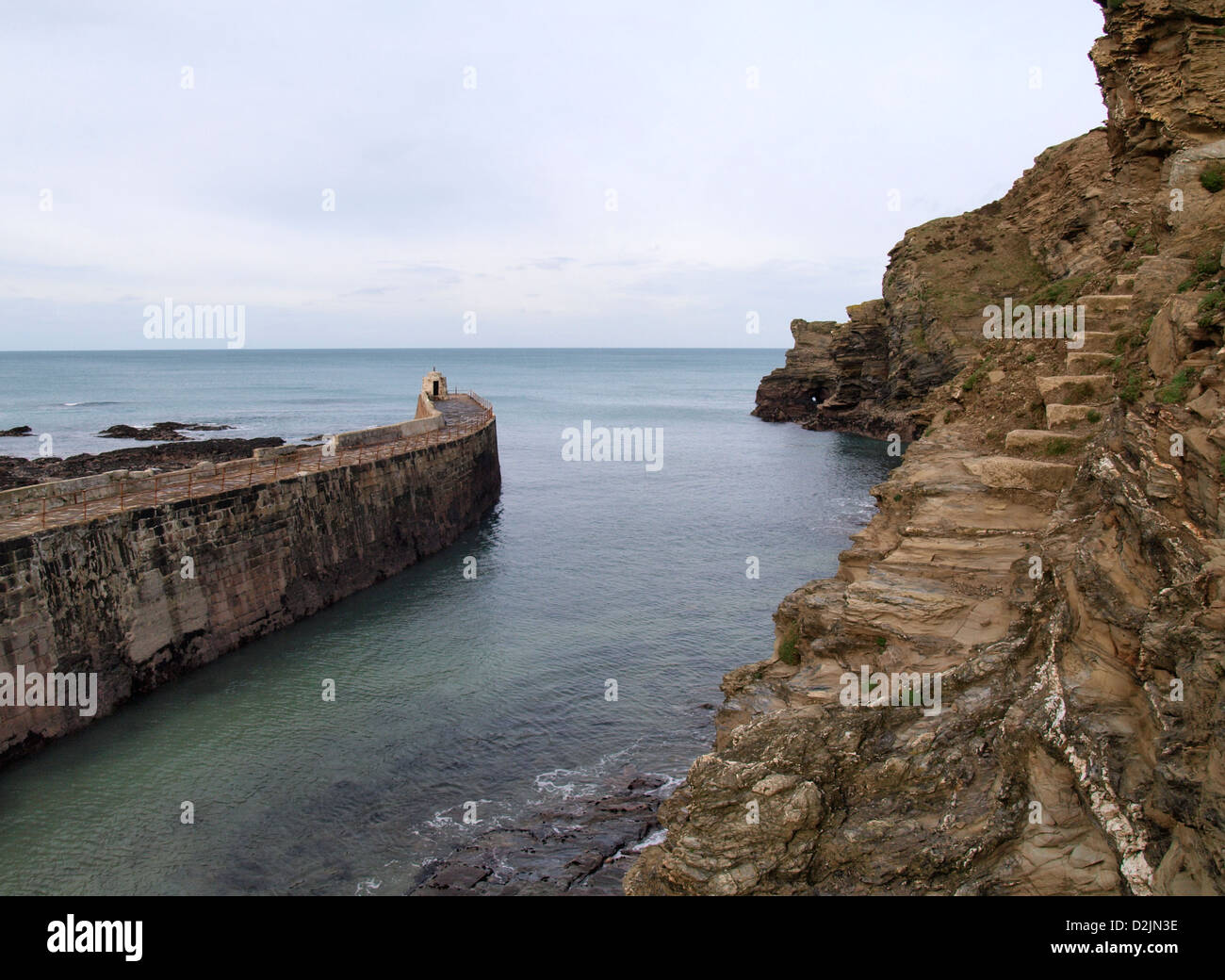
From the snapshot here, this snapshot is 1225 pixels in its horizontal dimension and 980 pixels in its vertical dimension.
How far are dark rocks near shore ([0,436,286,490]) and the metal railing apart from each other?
59.0ft

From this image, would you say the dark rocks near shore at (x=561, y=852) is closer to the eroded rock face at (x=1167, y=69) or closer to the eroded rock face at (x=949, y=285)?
the eroded rock face at (x=1167, y=69)

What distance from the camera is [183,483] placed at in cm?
2656

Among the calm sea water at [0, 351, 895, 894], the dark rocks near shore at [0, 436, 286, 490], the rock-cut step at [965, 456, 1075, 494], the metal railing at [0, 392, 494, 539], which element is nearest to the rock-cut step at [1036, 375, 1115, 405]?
the rock-cut step at [965, 456, 1075, 494]

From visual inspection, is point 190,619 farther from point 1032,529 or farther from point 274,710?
point 1032,529

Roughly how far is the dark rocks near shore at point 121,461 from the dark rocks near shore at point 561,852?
37978mm

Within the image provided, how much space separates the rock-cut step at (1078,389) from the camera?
51.5ft

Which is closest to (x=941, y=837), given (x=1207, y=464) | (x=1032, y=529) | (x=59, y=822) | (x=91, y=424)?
(x=1207, y=464)

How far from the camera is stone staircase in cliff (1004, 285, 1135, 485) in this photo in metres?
15.1

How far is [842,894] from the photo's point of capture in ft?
28.1

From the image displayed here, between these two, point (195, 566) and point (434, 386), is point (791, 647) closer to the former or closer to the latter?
point (195, 566)

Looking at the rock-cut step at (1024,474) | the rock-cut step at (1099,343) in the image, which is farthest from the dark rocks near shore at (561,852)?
the rock-cut step at (1099,343)

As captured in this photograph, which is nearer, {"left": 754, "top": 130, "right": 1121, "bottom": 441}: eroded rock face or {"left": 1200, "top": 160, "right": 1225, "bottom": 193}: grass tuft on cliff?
{"left": 1200, "top": 160, "right": 1225, "bottom": 193}: grass tuft on cliff

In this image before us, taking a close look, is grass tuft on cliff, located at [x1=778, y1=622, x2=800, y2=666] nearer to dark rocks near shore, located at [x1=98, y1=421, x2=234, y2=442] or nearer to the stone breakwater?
the stone breakwater

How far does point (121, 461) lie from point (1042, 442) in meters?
51.5
